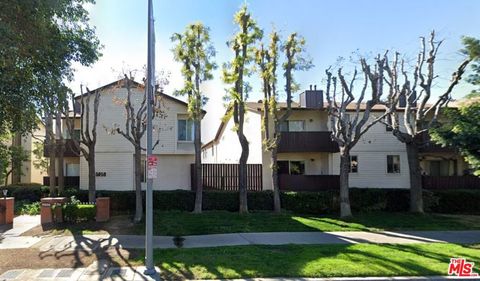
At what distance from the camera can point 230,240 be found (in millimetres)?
11875

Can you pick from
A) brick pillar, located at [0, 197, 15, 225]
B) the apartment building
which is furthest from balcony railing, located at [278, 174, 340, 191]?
brick pillar, located at [0, 197, 15, 225]

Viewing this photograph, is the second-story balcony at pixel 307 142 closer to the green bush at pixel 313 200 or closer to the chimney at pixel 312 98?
→ the chimney at pixel 312 98

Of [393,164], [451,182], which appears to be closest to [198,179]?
[393,164]

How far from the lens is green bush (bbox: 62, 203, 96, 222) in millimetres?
14992

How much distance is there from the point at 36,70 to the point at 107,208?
8.33m

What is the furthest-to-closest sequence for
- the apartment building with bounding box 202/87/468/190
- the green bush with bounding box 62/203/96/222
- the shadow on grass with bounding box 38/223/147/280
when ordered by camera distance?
the apartment building with bounding box 202/87/468/190 → the green bush with bounding box 62/203/96/222 → the shadow on grass with bounding box 38/223/147/280

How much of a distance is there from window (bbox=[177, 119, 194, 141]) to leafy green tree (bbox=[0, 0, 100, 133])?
45.0 ft

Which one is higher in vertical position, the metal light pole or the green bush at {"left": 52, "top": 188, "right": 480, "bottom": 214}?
the metal light pole

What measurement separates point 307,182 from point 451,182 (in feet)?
28.3

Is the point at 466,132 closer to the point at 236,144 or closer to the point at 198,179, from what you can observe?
the point at 198,179

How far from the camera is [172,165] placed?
23391 millimetres

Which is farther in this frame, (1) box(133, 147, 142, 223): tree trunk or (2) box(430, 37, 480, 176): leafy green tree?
(1) box(133, 147, 142, 223): tree trunk

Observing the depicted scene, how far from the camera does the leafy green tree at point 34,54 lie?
23.8 ft

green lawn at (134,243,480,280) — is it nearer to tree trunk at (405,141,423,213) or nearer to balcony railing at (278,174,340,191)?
tree trunk at (405,141,423,213)
